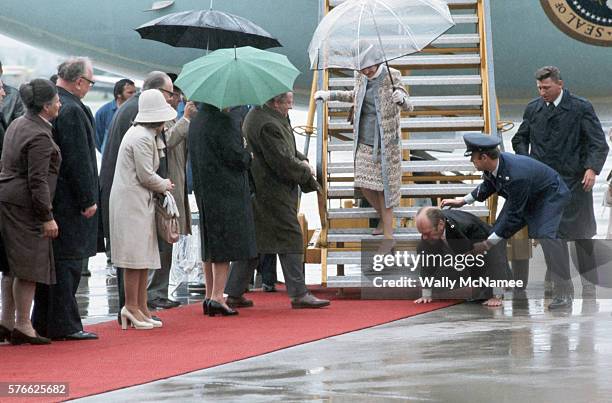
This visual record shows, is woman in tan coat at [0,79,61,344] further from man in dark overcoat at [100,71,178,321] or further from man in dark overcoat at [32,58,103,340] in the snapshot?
man in dark overcoat at [100,71,178,321]

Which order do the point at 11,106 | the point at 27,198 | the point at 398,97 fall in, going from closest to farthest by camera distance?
the point at 27,198 → the point at 398,97 → the point at 11,106

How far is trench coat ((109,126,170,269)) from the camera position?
26.5 ft

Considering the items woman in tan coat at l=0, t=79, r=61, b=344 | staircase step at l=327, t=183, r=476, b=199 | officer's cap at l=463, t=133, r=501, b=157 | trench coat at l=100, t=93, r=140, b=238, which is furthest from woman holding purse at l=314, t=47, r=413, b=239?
woman in tan coat at l=0, t=79, r=61, b=344

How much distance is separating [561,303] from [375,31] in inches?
98.6

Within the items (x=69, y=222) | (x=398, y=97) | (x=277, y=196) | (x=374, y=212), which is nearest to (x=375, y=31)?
(x=398, y=97)

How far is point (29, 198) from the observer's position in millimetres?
7391

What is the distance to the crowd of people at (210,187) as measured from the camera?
7.46m

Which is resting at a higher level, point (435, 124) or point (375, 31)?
point (375, 31)

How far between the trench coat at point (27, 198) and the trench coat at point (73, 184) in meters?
0.25

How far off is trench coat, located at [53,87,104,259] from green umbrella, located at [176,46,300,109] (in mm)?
1052

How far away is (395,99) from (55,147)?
320 centimetres

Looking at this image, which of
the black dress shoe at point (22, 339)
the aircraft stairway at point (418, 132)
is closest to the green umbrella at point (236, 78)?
the aircraft stairway at point (418, 132)

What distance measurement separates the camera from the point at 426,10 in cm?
993

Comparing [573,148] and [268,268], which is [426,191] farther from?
[268,268]
